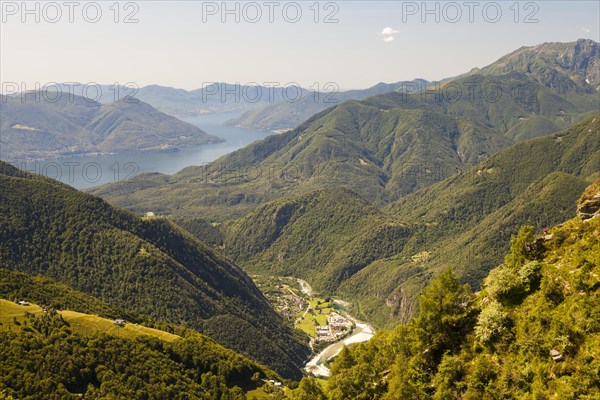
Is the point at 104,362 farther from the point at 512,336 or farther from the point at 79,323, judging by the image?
the point at 512,336

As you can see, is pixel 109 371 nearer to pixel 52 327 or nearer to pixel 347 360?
pixel 52 327

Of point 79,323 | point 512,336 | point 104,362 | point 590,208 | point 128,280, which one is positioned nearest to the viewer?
point 512,336

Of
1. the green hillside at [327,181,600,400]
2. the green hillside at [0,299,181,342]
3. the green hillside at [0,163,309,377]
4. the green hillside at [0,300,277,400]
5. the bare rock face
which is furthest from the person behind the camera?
the green hillside at [0,163,309,377]

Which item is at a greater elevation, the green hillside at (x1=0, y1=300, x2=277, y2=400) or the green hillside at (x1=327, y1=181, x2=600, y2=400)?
the green hillside at (x1=327, y1=181, x2=600, y2=400)

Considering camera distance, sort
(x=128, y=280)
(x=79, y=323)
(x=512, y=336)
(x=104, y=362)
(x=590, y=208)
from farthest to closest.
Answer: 1. (x=128, y=280)
2. (x=79, y=323)
3. (x=104, y=362)
4. (x=590, y=208)
5. (x=512, y=336)

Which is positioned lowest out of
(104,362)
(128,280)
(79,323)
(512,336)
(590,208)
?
(128,280)

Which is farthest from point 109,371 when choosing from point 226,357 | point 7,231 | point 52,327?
point 7,231

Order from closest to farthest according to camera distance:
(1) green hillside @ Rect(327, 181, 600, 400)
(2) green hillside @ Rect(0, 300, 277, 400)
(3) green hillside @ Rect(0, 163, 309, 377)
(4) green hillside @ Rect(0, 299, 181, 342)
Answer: (1) green hillside @ Rect(327, 181, 600, 400) < (2) green hillside @ Rect(0, 300, 277, 400) < (4) green hillside @ Rect(0, 299, 181, 342) < (3) green hillside @ Rect(0, 163, 309, 377)

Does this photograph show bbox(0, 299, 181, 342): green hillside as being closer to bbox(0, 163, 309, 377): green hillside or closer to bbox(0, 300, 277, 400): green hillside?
bbox(0, 300, 277, 400): green hillside

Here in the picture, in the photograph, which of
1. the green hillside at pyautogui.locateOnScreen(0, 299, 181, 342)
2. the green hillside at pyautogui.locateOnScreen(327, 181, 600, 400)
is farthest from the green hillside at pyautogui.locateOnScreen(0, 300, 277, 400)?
the green hillside at pyautogui.locateOnScreen(327, 181, 600, 400)

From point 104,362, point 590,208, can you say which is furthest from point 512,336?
point 104,362
